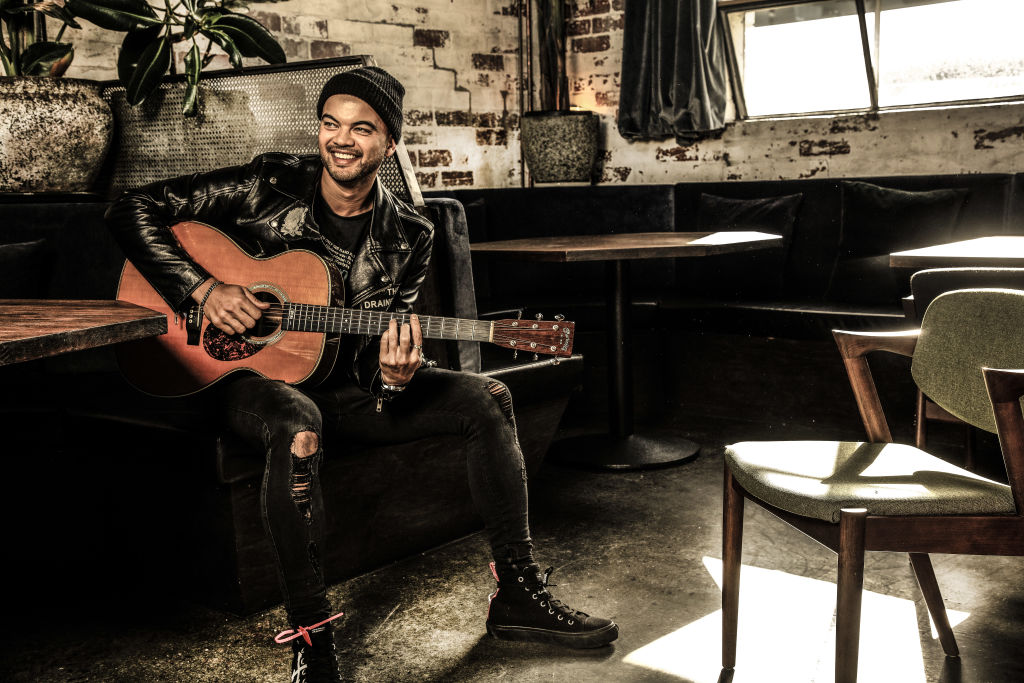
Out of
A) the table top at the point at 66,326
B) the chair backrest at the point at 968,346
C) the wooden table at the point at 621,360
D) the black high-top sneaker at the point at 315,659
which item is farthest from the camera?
the wooden table at the point at 621,360

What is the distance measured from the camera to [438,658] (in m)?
2.10

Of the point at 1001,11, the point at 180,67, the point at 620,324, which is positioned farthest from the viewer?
the point at 1001,11

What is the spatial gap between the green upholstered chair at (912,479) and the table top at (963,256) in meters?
0.84

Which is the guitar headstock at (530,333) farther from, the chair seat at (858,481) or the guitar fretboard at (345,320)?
the chair seat at (858,481)

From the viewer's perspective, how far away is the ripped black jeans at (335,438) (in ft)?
6.41

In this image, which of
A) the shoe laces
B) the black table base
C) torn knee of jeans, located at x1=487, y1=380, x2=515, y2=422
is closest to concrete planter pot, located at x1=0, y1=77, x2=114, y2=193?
torn knee of jeans, located at x1=487, y1=380, x2=515, y2=422

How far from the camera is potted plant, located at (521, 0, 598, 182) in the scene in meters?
5.39

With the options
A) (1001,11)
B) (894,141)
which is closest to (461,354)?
(894,141)

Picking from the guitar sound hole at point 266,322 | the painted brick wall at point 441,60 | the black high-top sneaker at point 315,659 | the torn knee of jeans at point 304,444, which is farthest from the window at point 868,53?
the black high-top sneaker at point 315,659

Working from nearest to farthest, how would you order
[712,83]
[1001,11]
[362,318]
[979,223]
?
[362,318] → [979,223] → [1001,11] → [712,83]

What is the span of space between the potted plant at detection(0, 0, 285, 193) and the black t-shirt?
41.3 inches

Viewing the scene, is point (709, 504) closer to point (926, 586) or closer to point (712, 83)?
point (926, 586)

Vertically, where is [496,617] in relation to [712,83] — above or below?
below

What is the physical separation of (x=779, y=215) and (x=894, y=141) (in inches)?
31.3
